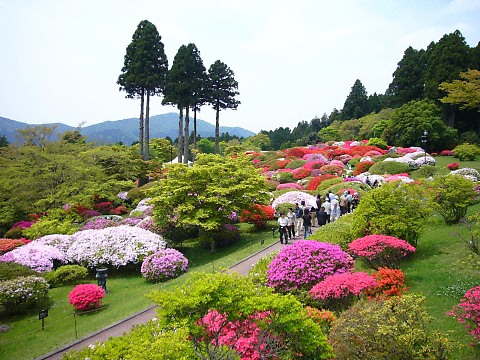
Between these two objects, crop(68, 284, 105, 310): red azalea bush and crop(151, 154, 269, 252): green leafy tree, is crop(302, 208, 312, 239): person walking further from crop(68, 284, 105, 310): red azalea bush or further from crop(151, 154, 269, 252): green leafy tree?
crop(68, 284, 105, 310): red azalea bush

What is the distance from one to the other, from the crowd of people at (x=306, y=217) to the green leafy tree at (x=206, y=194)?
105 inches

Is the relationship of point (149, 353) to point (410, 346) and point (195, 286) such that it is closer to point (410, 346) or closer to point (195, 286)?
point (195, 286)

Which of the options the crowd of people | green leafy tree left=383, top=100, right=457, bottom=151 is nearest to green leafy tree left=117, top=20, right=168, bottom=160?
the crowd of people

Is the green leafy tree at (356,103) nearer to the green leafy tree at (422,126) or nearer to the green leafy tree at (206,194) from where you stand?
the green leafy tree at (422,126)

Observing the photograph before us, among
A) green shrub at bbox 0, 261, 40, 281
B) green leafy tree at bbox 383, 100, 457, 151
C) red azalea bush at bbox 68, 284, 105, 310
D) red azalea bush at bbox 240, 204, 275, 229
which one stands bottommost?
red azalea bush at bbox 68, 284, 105, 310

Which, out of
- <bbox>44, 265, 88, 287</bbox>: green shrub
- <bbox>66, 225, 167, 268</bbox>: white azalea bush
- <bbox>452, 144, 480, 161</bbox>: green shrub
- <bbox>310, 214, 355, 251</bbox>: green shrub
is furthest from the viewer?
<bbox>452, 144, 480, 161</bbox>: green shrub

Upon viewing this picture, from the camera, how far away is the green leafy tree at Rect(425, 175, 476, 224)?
496 inches

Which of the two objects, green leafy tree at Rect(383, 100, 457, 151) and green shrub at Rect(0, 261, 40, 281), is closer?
green shrub at Rect(0, 261, 40, 281)

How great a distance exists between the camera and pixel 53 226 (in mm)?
19875

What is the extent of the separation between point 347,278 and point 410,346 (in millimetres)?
2922

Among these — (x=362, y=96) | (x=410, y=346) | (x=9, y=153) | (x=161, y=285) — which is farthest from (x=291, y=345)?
(x=362, y=96)

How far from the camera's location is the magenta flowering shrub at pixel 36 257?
49.5 ft

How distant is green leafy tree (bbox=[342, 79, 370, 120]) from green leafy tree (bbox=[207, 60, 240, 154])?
→ 35.9 meters

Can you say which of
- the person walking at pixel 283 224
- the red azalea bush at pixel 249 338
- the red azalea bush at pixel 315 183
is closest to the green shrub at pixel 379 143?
the red azalea bush at pixel 315 183
